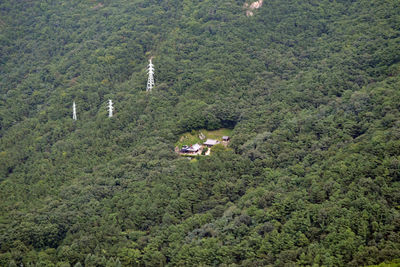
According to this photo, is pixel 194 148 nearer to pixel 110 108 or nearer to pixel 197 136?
pixel 197 136

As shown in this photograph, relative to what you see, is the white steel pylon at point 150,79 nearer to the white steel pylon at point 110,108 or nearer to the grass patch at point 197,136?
the white steel pylon at point 110,108

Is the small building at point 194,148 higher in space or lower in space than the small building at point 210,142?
lower

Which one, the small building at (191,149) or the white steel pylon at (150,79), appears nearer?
the small building at (191,149)

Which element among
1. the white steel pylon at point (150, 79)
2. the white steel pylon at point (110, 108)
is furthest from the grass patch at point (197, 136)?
the white steel pylon at point (110, 108)

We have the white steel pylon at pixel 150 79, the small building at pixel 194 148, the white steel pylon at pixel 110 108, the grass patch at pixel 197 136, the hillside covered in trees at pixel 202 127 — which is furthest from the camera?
the white steel pylon at pixel 150 79

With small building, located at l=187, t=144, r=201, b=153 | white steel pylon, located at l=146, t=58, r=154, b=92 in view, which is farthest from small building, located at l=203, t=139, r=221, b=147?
white steel pylon, located at l=146, t=58, r=154, b=92

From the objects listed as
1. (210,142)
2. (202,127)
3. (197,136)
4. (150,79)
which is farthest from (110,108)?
(210,142)

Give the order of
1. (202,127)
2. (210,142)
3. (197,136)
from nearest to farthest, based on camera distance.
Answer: (210,142) → (197,136) → (202,127)
